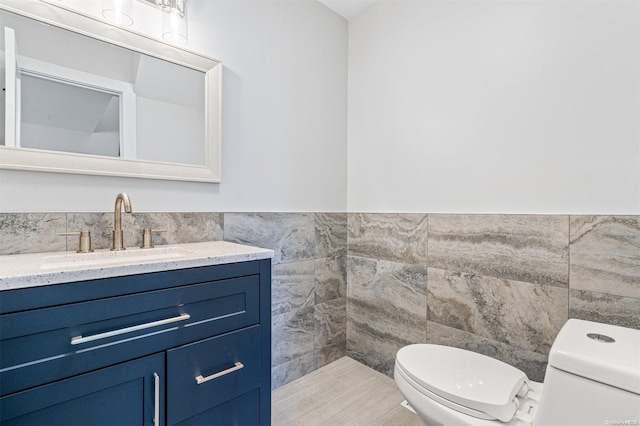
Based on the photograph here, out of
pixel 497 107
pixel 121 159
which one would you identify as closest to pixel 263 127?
pixel 121 159

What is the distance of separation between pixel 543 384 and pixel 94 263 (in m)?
1.45

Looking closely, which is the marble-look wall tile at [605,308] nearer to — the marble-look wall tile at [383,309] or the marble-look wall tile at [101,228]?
the marble-look wall tile at [383,309]

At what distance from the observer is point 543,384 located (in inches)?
35.1

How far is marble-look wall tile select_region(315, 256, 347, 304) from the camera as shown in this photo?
204 centimetres

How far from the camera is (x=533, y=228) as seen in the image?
139cm

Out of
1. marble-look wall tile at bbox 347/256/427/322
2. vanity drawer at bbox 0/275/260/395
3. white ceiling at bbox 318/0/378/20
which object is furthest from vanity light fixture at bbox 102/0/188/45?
marble-look wall tile at bbox 347/256/427/322

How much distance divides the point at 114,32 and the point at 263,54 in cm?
76

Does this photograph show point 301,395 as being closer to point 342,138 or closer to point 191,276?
point 191,276

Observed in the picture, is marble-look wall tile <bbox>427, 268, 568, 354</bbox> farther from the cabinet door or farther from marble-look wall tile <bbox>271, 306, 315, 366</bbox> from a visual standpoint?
the cabinet door

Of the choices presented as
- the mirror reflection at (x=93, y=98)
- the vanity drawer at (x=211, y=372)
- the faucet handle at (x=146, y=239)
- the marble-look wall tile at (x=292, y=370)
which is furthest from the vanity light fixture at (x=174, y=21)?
the marble-look wall tile at (x=292, y=370)

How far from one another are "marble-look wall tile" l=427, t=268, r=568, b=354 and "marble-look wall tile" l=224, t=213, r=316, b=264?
0.80 metres

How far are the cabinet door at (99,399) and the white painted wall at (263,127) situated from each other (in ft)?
2.28

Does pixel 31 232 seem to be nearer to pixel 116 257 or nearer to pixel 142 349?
pixel 116 257

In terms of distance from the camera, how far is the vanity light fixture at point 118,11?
125cm
